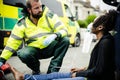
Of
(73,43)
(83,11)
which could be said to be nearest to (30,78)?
(73,43)

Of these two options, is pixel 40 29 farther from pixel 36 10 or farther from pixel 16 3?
pixel 16 3

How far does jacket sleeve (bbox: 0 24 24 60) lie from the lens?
553 centimetres

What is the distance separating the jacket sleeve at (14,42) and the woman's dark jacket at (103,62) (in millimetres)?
1992

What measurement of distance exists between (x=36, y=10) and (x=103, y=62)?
2.52 metres

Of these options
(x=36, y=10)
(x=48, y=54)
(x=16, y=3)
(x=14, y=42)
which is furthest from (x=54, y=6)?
(x=14, y=42)

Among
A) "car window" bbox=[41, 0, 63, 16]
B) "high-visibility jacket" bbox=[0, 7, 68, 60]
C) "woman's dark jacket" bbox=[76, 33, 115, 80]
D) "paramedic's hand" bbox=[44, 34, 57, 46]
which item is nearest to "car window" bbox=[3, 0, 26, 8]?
"car window" bbox=[41, 0, 63, 16]

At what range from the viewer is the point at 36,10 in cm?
589

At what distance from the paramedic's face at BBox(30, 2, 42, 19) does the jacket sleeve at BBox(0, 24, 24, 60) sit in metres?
0.24

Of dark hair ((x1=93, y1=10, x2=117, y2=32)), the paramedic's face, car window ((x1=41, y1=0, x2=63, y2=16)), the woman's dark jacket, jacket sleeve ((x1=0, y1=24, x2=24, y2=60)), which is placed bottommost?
car window ((x1=41, y1=0, x2=63, y2=16))

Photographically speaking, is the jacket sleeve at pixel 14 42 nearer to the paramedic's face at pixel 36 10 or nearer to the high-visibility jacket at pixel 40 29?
the high-visibility jacket at pixel 40 29

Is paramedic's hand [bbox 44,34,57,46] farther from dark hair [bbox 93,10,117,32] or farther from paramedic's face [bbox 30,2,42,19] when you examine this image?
dark hair [bbox 93,10,117,32]

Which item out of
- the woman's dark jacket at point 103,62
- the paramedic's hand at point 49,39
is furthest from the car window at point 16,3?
the woman's dark jacket at point 103,62

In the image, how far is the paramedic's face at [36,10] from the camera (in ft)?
19.1

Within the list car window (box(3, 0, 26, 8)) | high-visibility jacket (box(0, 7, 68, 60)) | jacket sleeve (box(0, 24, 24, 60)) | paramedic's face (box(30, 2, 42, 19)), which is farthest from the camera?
car window (box(3, 0, 26, 8))
